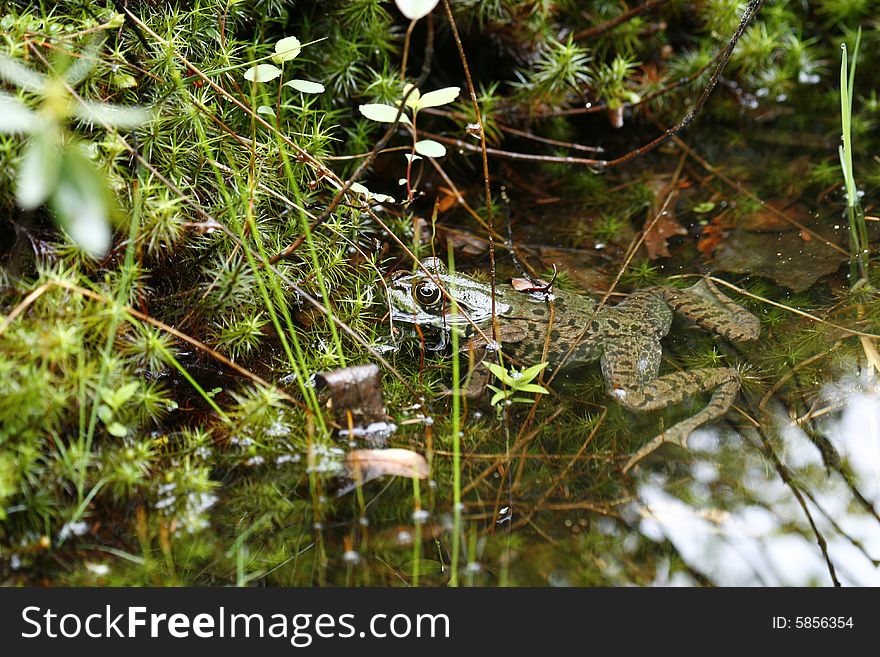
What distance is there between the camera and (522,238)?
13.9 ft

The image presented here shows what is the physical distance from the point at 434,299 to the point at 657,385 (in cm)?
117

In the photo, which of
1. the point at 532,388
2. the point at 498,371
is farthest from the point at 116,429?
the point at 532,388

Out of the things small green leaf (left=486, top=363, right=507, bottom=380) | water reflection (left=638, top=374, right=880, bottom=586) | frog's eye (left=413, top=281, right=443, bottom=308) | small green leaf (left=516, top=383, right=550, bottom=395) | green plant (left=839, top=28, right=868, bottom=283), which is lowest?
water reflection (left=638, top=374, right=880, bottom=586)

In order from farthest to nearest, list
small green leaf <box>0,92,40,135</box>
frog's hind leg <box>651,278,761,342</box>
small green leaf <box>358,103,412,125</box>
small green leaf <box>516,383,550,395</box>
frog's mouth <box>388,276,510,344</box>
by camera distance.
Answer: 1. frog's mouth <box>388,276,510,344</box>
2. frog's hind leg <box>651,278,761,342</box>
3. small green leaf <box>516,383,550,395</box>
4. small green leaf <box>358,103,412,125</box>
5. small green leaf <box>0,92,40,135</box>

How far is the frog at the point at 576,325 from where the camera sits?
3.22 m

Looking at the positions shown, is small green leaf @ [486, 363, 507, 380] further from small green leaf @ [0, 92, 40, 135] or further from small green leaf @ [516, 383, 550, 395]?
small green leaf @ [0, 92, 40, 135]

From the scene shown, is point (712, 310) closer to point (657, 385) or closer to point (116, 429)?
point (657, 385)

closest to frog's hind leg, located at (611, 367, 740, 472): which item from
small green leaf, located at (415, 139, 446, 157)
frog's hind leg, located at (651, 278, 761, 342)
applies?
frog's hind leg, located at (651, 278, 761, 342)

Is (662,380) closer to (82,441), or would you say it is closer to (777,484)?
(777,484)

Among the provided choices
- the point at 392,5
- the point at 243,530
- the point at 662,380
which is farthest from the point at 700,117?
the point at 243,530

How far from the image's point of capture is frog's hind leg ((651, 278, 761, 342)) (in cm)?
342

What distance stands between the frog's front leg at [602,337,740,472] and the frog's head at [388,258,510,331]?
0.68 meters

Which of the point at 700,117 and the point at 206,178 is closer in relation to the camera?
the point at 206,178
